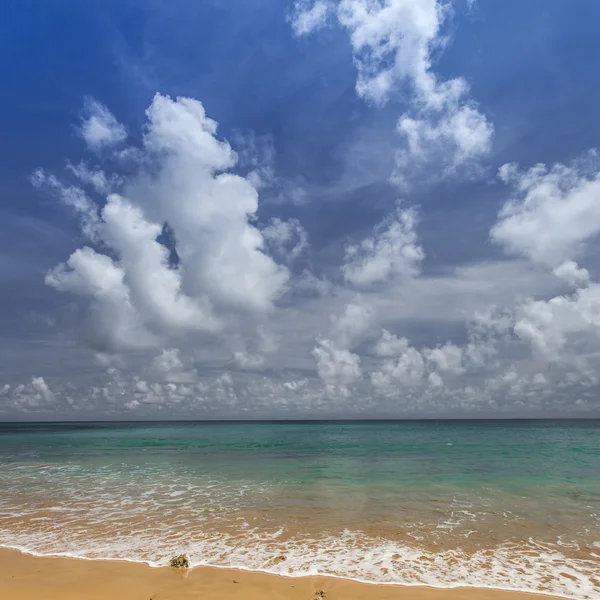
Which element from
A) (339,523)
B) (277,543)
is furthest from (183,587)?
(339,523)

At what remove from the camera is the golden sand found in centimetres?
779

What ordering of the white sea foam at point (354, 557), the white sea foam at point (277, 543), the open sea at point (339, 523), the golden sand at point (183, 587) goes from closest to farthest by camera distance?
the golden sand at point (183, 587), the white sea foam at point (354, 557), the white sea foam at point (277, 543), the open sea at point (339, 523)

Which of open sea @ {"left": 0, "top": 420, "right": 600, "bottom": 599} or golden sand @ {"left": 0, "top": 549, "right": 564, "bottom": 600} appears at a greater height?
golden sand @ {"left": 0, "top": 549, "right": 564, "bottom": 600}

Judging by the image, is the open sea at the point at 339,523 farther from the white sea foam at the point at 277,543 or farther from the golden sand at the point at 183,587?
the golden sand at the point at 183,587

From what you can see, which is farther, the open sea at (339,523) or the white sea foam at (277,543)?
the open sea at (339,523)

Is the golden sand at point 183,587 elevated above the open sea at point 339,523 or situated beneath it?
elevated above

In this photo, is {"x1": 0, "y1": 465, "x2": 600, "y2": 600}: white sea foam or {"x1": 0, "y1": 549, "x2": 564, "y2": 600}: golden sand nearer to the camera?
{"x1": 0, "y1": 549, "x2": 564, "y2": 600}: golden sand

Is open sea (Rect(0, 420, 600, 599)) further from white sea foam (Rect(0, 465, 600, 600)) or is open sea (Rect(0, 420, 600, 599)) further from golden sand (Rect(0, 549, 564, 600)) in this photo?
golden sand (Rect(0, 549, 564, 600))

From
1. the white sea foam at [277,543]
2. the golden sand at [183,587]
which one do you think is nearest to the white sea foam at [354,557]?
the white sea foam at [277,543]

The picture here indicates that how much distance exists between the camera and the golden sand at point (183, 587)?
25.6ft

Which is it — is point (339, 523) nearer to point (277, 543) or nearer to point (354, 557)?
point (277, 543)

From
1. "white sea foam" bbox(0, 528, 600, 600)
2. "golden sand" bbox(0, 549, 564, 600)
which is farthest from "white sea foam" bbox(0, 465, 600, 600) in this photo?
"golden sand" bbox(0, 549, 564, 600)

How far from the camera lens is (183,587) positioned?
8.17 meters

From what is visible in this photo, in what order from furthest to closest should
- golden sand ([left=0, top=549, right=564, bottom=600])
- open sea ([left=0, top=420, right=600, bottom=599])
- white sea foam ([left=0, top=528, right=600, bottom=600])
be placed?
1. open sea ([left=0, top=420, right=600, bottom=599])
2. white sea foam ([left=0, top=528, right=600, bottom=600])
3. golden sand ([left=0, top=549, right=564, bottom=600])
